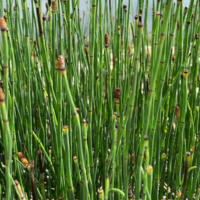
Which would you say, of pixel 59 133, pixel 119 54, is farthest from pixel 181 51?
pixel 59 133

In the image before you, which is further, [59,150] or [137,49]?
[59,150]

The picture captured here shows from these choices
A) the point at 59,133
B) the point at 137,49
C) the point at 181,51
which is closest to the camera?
the point at 137,49

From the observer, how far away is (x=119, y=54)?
121cm

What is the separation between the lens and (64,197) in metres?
0.96

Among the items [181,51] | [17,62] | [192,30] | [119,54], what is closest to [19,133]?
[17,62]

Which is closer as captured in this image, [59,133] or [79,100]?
[59,133]

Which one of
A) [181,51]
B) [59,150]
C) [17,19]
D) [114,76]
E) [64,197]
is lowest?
[64,197]

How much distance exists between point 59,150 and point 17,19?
629 millimetres

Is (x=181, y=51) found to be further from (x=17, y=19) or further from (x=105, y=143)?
(x=17, y=19)

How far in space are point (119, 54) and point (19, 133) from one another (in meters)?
0.53

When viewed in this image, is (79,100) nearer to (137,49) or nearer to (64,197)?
(64,197)

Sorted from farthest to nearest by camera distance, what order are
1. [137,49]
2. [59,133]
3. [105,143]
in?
[105,143] < [59,133] < [137,49]

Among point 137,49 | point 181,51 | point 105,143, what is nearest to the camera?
point 137,49

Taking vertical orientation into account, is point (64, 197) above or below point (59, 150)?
below
